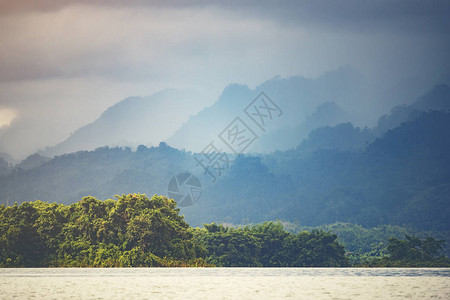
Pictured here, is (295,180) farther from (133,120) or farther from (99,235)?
(99,235)

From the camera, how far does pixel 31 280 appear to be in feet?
63.4

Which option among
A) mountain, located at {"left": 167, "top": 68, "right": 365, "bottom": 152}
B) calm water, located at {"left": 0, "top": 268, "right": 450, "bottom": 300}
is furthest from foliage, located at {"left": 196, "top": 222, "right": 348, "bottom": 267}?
mountain, located at {"left": 167, "top": 68, "right": 365, "bottom": 152}

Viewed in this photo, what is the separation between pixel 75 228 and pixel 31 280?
8.01 m

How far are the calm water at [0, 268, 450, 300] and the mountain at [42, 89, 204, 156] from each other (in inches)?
5745

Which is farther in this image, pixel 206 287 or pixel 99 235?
pixel 99 235

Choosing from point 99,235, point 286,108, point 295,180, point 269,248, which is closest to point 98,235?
point 99,235

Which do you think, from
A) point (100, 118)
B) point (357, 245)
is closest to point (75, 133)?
point (100, 118)

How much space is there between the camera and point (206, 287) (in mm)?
17297

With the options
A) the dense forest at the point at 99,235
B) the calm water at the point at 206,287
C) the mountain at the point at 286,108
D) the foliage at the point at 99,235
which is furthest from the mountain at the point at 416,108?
the calm water at the point at 206,287

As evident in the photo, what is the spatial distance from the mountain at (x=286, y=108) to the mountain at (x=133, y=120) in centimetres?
641

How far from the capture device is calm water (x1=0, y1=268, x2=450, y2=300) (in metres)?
15.1

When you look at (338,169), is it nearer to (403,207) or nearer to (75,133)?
(403,207)

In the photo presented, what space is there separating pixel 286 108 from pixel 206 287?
157792 millimetres

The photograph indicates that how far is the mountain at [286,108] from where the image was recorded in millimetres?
163125
